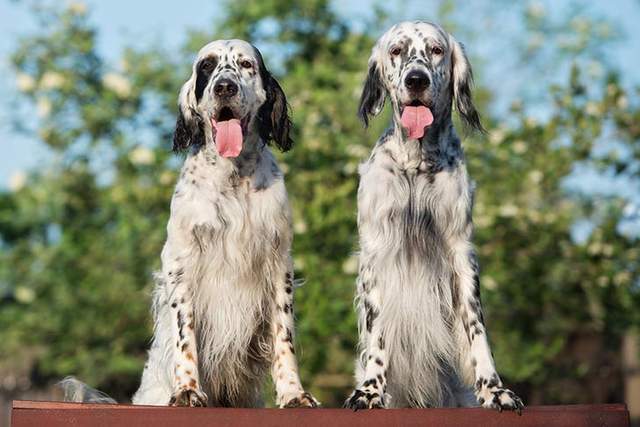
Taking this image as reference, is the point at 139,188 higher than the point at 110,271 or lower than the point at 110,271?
higher

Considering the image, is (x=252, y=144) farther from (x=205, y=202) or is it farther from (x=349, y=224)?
(x=349, y=224)

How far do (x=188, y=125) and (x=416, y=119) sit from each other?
113 cm

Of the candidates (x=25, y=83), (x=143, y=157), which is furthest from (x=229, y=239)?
(x=25, y=83)

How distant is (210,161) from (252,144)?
0.73ft

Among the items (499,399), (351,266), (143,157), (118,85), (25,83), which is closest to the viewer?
(499,399)

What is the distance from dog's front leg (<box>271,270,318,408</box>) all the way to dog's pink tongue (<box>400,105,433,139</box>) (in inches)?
35.9

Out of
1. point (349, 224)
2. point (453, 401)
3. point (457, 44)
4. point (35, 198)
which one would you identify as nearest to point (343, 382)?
point (349, 224)

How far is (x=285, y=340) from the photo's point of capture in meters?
4.88

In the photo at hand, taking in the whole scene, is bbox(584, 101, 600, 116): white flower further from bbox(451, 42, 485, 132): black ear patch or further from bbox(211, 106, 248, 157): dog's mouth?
bbox(211, 106, 248, 157): dog's mouth

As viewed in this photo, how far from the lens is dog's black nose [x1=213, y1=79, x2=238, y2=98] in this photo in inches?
183

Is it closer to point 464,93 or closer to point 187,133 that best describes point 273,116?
point 187,133

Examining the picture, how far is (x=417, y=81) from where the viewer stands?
4582 millimetres

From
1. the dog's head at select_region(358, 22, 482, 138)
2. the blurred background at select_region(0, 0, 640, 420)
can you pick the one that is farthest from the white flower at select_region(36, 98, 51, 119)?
the dog's head at select_region(358, 22, 482, 138)

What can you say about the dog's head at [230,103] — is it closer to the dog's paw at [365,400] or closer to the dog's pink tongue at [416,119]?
the dog's pink tongue at [416,119]
